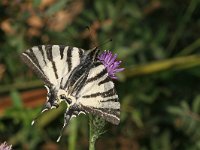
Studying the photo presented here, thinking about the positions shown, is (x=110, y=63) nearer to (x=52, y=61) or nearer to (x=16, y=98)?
(x=52, y=61)

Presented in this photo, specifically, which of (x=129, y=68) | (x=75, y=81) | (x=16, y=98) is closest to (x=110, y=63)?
(x=75, y=81)

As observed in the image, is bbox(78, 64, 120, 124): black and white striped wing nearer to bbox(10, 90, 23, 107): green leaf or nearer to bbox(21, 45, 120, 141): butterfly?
bbox(21, 45, 120, 141): butterfly

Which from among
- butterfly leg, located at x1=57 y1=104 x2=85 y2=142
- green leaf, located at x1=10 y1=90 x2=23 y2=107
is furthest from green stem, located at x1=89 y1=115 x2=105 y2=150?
green leaf, located at x1=10 y1=90 x2=23 y2=107

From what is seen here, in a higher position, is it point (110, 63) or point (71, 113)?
point (110, 63)

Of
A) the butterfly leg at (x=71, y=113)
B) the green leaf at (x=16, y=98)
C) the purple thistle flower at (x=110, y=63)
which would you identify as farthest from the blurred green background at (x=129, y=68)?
the butterfly leg at (x=71, y=113)

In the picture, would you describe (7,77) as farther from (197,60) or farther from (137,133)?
(197,60)

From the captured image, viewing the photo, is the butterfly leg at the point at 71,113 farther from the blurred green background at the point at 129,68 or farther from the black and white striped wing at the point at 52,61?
the blurred green background at the point at 129,68
